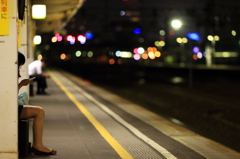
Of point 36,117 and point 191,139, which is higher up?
point 36,117

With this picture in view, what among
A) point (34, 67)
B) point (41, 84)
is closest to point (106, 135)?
point (34, 67)

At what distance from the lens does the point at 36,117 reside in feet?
21.6

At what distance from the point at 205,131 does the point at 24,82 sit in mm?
7588

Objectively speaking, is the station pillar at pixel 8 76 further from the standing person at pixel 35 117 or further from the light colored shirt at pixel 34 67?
the light colored shirt at pixel 34 67

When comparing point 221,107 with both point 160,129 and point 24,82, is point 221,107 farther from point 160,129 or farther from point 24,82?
point 24,82

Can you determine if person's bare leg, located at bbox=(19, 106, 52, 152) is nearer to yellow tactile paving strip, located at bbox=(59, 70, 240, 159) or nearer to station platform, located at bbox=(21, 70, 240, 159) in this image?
station platform, located at bbox=(21, 70, 240, 159)

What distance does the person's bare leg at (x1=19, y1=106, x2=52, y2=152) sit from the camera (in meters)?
6.44

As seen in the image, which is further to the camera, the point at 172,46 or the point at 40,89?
the point at 172,46

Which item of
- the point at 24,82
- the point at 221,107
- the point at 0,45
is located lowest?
the point at 221,107

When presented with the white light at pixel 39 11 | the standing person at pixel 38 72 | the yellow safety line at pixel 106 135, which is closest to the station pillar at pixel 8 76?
the yellow safety line at pixel 106 135

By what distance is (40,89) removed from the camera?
18.9 meters

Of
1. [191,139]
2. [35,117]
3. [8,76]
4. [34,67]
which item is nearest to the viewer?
[8,76]

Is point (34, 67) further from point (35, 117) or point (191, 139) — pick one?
point (35, 117)

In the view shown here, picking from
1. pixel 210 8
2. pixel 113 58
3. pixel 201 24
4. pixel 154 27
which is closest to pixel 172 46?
pixel 113 58
